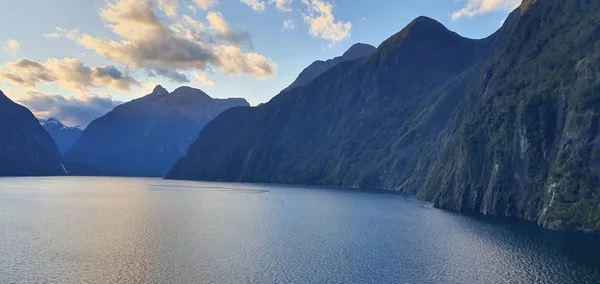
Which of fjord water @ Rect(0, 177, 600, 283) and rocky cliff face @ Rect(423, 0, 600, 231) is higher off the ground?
rocky cliff face @ Rect(423, 0, 600, 231)

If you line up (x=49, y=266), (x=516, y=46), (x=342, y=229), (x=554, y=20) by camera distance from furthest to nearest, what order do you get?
(x=516, y=46) → (x=554, y=20) → (x=342, y=229) → (x=49, y=266)

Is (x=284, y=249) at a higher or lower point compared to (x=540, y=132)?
lower

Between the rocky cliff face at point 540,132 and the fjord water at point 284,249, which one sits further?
the rocky cliff face at point 540,132

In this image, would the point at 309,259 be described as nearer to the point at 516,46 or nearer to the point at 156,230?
the point at 156,230

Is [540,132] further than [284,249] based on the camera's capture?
Yes

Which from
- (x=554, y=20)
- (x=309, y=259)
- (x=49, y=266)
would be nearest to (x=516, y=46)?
(x=554, y=20)

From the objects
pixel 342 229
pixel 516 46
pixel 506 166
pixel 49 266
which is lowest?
pixel 49 266

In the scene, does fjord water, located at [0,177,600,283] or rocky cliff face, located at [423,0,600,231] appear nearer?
fjord water, located at [0,177,600,283]

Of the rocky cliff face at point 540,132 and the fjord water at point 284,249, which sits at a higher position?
the rocky cliff face at point 540,132
